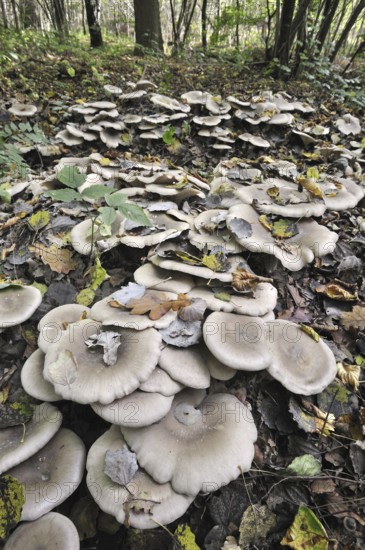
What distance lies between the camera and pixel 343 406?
301 centimetres

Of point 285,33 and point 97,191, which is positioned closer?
point 97,191

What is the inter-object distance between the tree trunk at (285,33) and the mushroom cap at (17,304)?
11.8 m

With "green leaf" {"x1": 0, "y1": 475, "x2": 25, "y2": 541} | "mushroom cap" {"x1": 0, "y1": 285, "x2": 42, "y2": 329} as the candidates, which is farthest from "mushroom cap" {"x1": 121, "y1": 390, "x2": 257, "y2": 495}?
"mushroom cap" {"x1": 0, "y1": 285, "x2": 42, "y2": 329}

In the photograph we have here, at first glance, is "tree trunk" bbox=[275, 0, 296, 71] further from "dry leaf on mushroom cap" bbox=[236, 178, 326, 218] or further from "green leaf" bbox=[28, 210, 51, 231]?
"green leaf" bbox=[28, 210, 51, 231]

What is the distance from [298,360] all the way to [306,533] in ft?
3.89

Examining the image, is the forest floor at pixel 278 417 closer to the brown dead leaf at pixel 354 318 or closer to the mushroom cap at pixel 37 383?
the brown dead leaf at pixel 354 318

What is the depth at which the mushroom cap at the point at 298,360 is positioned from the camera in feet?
8.87

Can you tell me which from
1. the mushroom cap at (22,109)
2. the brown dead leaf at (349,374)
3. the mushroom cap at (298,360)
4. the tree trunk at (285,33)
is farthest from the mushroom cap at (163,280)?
the tree trunk at (285,33)

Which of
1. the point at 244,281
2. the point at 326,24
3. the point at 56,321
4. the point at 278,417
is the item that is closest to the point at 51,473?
the point at 56,321

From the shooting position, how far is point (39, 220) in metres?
4.50

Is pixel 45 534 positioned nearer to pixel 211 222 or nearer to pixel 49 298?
pixel 49 298

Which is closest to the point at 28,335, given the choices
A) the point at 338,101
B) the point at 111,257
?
the point at 111,257

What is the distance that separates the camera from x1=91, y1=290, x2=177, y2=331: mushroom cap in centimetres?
274

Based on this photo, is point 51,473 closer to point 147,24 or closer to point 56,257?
point 56,257
